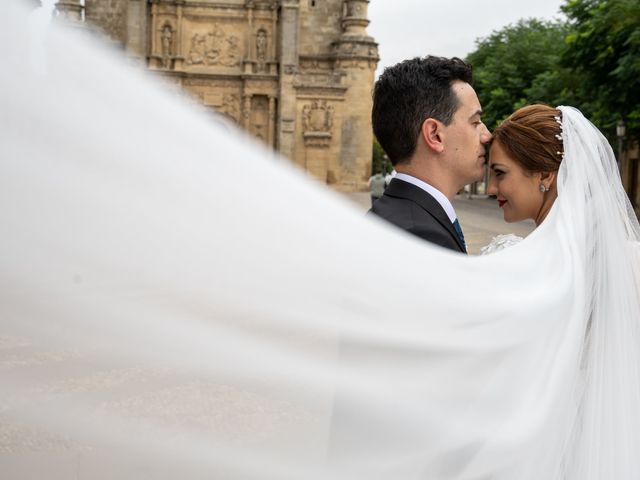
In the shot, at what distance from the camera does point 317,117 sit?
115ft

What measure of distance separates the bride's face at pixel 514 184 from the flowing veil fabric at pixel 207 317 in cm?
98

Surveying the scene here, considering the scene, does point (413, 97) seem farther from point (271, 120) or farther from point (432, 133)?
point (271, 120)

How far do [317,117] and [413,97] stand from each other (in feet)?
107

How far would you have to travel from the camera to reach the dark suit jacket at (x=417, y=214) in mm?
2428

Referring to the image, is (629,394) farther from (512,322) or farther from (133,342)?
(133,342)

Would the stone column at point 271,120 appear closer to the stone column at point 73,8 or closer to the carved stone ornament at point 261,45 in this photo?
the carved stone ornament at point 261,45

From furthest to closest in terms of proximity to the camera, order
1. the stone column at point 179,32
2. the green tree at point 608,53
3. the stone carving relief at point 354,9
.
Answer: the stone carving relief at point 354,9, the stone column at point 179,32, the green tree at point 608,53

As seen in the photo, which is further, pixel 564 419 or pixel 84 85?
pixel 564 419

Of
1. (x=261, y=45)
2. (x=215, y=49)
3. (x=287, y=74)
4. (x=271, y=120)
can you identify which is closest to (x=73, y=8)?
(x=215, y=49)

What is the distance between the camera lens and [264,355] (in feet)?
5.11

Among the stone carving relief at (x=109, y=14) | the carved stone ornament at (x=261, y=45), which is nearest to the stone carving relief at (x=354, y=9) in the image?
the carved stone ornament at (x=261, y=45)

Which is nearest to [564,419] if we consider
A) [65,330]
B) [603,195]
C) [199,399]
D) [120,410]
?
[603,195]

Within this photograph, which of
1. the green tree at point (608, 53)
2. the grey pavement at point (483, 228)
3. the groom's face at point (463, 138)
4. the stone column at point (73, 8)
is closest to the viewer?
the groom's face at point (463, 138)

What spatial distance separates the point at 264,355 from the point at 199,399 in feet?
0.52
